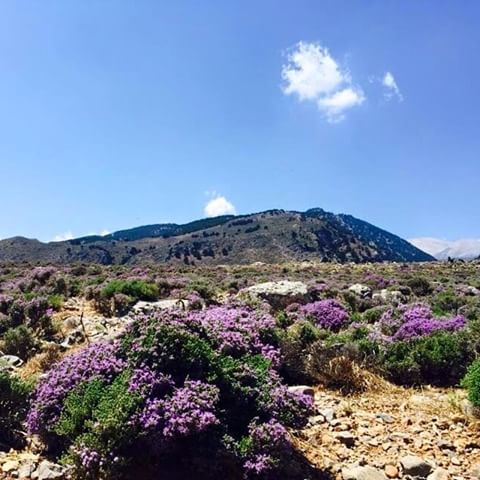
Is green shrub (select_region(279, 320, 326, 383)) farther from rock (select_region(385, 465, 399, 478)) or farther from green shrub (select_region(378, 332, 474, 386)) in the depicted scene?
rock (select_region(385, 465, 399, 478))

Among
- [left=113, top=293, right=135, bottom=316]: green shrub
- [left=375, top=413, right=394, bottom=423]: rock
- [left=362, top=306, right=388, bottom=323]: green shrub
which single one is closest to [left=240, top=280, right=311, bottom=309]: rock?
[left=362, top=306, right=388, bottom=323]: green shrub

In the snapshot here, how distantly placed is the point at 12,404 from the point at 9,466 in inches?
52.2

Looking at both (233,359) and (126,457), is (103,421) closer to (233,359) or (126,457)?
(126,457)

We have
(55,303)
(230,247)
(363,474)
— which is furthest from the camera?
(230,247)

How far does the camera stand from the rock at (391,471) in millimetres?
5840

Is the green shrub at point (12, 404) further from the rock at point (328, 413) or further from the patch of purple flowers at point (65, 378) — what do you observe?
the rock at point (328, 413)

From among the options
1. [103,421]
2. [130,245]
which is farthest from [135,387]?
[130,245]

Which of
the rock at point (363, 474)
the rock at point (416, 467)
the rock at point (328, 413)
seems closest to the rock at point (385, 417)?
the rock at point (328, 413)

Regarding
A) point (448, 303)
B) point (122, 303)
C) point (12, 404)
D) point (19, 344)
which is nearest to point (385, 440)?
point (12, 404)

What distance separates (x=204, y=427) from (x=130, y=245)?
11571cm

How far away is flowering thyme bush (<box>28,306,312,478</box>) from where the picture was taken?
17.3 feet

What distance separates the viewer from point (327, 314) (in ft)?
42.4

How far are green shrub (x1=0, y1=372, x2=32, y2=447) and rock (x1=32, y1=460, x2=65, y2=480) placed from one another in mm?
1133

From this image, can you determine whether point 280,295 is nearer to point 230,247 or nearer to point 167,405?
point 167,405
